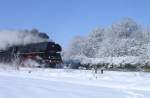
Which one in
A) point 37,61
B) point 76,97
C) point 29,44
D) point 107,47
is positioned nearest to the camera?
point 76,97

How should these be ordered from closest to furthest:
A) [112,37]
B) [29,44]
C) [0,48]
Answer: [29,44] < [0,48] < [112,37]

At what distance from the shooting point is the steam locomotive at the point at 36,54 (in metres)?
41.7

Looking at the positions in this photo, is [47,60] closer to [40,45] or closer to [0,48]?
[40,45]

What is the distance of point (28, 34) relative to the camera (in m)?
48.2

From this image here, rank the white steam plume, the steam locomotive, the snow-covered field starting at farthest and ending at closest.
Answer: the white steam plume
the steam locomotive
the snow-covered field

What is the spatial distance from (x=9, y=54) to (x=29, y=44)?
110 inches

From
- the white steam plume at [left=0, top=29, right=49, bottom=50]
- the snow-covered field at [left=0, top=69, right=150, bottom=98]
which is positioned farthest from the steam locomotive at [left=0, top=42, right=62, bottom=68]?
the snow-covered field at [left=0, top=69, right=150, bottom=98]

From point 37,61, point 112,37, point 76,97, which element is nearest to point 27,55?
point 37,61

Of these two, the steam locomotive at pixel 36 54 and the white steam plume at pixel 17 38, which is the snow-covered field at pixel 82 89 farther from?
the white steam plume at pixel 17 38

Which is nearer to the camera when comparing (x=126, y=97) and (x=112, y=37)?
(x=126, y=97)

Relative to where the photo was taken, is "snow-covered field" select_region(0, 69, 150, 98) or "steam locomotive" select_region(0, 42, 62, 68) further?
"steam locomotive" select_region(0, 42, 62, 68)

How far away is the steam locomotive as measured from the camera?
4172 centimetres

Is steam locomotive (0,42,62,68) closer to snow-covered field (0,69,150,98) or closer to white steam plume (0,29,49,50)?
white steam plume (0,29,49,50)

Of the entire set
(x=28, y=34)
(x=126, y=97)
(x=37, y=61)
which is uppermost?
(x=28, y=34)
